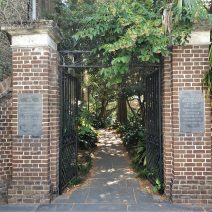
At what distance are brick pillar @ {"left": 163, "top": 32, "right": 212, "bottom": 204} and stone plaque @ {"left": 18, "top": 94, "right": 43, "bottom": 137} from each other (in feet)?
8.25

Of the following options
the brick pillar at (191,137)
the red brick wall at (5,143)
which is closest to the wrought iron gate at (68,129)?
the red brick wall at (5,143)

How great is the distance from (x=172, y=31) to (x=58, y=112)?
8.94ft

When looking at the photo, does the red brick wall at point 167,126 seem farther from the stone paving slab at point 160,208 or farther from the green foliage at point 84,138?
the green foliage at point 84,138

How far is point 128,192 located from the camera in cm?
702


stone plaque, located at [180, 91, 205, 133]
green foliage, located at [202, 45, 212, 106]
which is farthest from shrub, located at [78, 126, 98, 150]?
green foliage, located at [202, 45, 212, 106]

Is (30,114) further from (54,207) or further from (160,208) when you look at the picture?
(160,208)

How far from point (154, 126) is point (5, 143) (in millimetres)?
3167

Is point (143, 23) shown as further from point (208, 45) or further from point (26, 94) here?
point (26, 94)

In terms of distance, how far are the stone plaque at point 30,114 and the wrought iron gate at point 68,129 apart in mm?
774

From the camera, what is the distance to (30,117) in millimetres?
6199

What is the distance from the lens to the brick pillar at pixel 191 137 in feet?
20.1

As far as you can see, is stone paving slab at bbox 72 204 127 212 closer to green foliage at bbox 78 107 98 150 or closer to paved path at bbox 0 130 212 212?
paved path at bbox 0 130 212 212

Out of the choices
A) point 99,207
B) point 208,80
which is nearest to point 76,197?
point 99,207

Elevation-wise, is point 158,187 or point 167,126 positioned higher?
point 167,126
